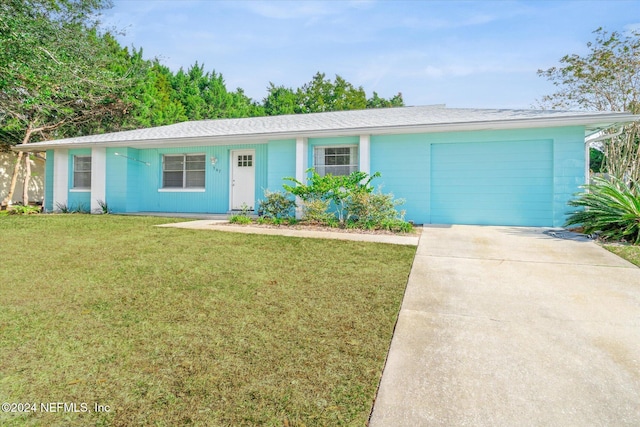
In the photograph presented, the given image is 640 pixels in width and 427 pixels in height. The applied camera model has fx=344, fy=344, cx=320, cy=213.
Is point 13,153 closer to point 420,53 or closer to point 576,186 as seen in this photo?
point 420,53

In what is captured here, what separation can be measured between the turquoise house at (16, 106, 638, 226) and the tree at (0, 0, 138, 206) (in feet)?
6.58

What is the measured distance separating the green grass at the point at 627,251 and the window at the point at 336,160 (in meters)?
6.04

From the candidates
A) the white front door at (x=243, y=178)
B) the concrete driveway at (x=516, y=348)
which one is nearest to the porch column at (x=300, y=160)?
the white front door at (x=243, y=178)

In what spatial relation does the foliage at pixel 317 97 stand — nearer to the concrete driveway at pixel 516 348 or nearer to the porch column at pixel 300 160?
the porch column at pixel 300 160

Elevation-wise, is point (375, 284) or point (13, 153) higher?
point (13, 153)

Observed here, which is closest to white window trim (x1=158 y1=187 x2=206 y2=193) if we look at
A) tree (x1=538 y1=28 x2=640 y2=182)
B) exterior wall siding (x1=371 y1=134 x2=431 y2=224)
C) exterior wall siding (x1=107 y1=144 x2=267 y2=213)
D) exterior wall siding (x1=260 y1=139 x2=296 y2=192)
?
exterior wall siding (x1=107 y1=144 x2=267 y2=213)

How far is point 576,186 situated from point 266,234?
24.5 feet

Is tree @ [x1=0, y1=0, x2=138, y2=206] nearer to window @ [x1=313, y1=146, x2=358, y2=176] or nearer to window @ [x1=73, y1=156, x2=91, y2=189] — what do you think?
window @ [x1=73, y1=156, x2=91, y2=189]

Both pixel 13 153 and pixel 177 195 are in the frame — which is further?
pixel 13 153

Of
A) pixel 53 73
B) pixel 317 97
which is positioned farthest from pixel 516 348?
pixel 317 97

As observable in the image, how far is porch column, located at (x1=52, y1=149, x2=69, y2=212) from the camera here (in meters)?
12.9

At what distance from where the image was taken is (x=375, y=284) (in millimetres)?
3977

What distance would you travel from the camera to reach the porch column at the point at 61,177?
12914mm

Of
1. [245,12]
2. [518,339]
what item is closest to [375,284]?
[518,339]
